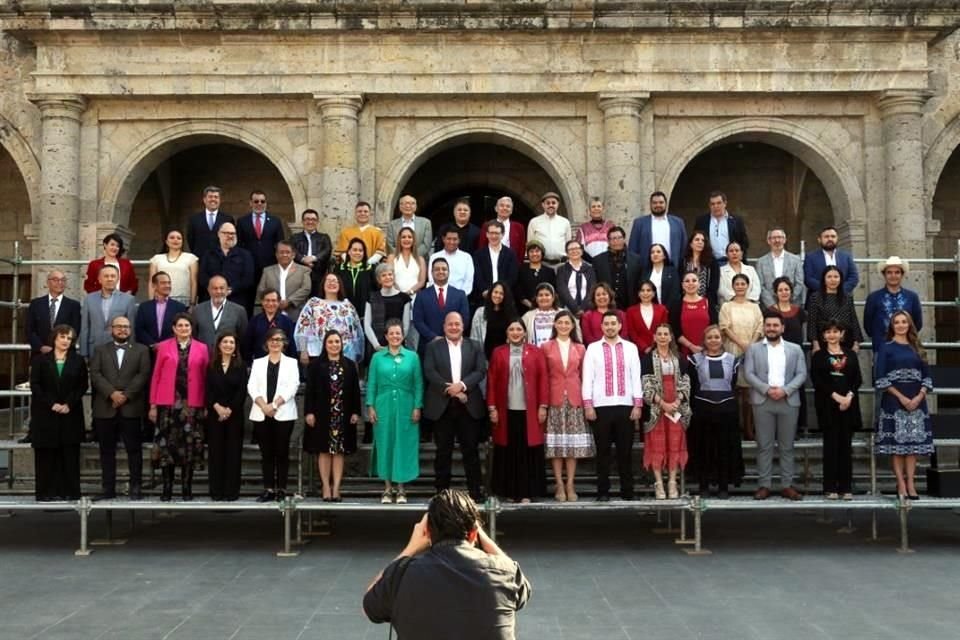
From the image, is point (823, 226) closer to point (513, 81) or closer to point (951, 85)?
point (951, 85)

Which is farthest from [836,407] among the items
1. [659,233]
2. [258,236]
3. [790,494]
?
[258,236]

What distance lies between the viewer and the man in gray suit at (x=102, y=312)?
10.4 metres

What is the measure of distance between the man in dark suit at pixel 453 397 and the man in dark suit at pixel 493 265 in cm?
148

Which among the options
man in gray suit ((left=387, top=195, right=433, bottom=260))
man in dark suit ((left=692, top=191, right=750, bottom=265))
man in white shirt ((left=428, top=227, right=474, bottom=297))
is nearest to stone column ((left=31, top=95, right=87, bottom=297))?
man in gray suit ((left=387, top=195, right=433, bottom=260))

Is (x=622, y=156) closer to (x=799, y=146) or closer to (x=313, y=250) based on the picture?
(x=799, y=146)

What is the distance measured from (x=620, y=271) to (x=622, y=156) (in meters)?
3.78

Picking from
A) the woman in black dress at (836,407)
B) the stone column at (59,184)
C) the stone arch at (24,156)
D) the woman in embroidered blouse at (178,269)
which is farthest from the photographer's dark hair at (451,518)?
the stone arch at (24,156)

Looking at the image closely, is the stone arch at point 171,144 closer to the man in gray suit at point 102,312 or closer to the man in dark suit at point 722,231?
the man in gray suit at point 102,312

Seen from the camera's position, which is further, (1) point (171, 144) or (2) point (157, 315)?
(1) point (171, 144)

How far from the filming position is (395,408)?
9.38 metres

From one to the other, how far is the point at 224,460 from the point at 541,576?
3.12 m

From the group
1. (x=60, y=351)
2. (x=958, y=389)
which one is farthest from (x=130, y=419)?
(x=958, y=389)

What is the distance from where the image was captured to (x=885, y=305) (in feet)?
34.3

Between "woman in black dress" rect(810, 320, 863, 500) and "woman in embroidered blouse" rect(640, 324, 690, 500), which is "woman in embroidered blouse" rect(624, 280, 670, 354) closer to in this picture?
"woman in embroidered blouse" rect(640, 324, 690, 500)
